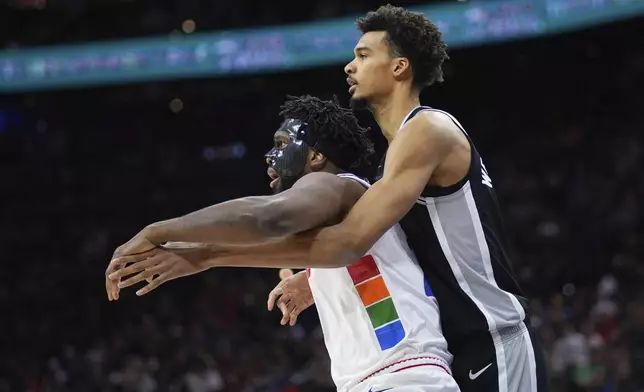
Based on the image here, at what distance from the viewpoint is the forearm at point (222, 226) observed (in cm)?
280

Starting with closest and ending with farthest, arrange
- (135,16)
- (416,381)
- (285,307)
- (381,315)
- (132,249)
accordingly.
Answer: (132,249)
(416,381)
(381,315)
(285,307)
(135,16)

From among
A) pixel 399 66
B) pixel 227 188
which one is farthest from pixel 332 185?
pixel 227 188

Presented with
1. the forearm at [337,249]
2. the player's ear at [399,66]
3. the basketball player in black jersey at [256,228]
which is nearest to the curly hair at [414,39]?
the player's ear at [399,66]

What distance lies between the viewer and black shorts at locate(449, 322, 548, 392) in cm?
311

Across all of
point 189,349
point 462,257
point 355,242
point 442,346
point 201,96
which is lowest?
point 189,349

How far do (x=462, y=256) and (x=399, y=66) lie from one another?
0.73 metres

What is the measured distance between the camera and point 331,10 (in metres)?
12.5

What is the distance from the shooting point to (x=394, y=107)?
339 centimetres

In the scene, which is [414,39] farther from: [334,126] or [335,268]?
[335,268]

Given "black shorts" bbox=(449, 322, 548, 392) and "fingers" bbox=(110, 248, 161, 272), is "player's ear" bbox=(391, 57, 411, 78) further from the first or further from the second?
"fingers" bbox=(110, 248, 161, 272)

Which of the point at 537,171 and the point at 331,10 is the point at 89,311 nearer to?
the point at 331,10

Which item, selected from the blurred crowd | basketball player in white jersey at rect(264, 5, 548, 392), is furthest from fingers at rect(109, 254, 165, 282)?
the blurred crowd

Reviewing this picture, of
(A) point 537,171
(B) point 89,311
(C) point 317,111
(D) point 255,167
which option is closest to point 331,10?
(D) point 255,167

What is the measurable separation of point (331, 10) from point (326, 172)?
9534 mm
